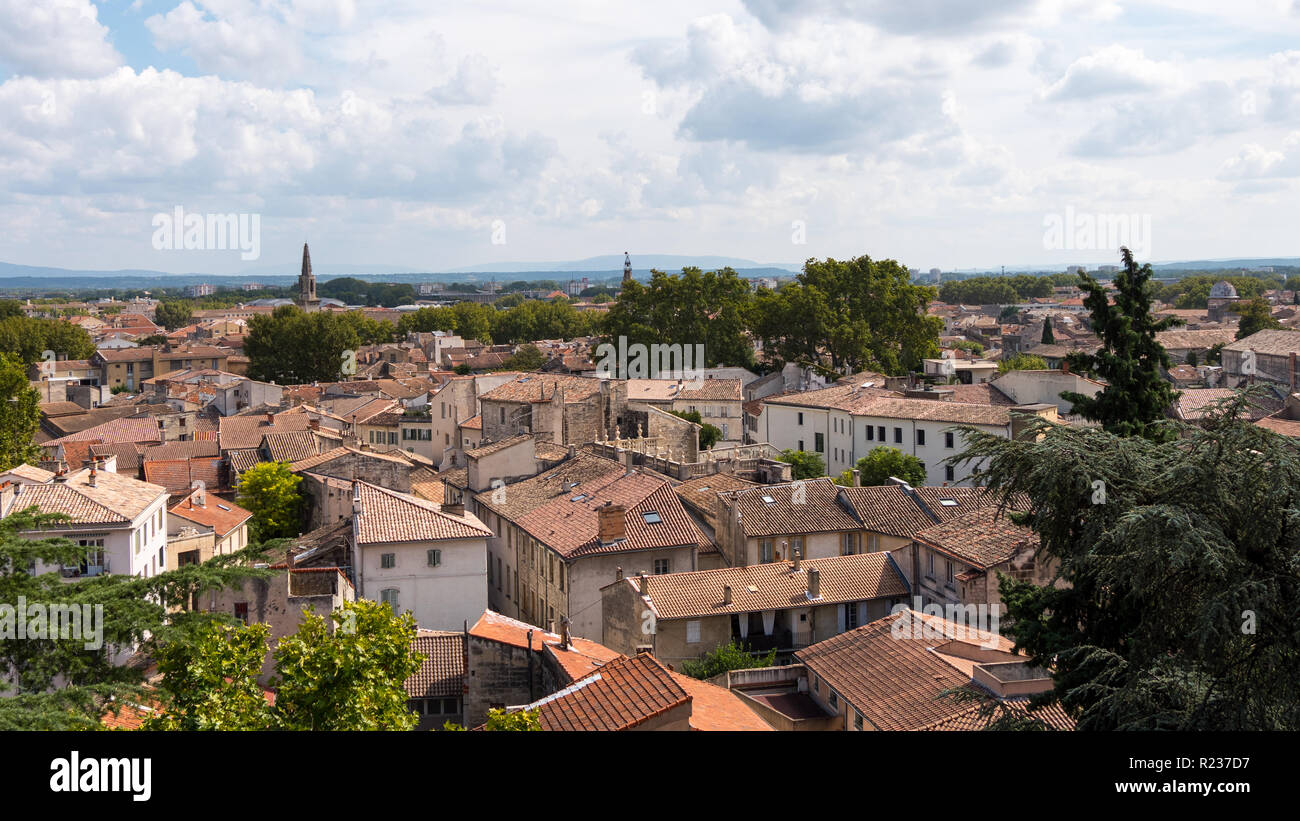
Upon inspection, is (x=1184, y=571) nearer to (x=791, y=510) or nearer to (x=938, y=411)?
(x=791, y=510)

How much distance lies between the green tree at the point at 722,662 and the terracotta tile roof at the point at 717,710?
3.76 m

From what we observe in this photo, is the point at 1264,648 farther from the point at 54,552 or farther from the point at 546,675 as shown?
the point at 54,552

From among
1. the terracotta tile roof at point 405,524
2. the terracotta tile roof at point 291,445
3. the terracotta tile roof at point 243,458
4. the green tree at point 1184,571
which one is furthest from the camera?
the terracotta tile roof at point 291,445

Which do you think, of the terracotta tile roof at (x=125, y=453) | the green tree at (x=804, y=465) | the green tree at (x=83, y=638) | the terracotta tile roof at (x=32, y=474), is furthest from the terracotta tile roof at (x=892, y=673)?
the terracotta tile roof at (x=125, y=453)

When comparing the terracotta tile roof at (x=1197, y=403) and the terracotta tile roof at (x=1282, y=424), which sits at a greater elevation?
the terracotta tile roof at (x=1197, y=403)

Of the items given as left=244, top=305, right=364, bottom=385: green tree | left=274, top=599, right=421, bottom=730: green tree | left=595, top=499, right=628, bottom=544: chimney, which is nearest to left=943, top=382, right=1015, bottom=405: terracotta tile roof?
left=595, top=499, right=628, bottom=544: chimney

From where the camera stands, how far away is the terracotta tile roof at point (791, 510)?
31.5 m

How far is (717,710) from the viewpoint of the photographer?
57.8 feet

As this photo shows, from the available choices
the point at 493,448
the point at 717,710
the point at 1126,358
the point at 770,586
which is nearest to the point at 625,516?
the point at 770,586

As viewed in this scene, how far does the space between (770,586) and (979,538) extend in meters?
5.27

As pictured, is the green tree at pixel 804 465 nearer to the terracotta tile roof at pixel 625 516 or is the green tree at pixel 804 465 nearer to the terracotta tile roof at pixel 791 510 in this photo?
the terracotta tile roof at pixel 791 510
